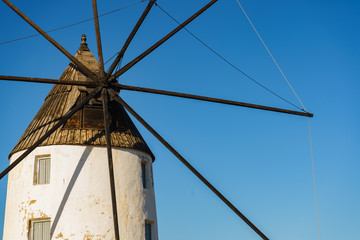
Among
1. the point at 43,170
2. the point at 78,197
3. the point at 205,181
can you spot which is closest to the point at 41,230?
the point at 78,197

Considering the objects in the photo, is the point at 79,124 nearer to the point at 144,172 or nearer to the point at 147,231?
the point at 144,172

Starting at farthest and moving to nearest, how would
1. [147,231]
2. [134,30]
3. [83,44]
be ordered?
1. [83,44]
2. [147,231]
3. [134,30]

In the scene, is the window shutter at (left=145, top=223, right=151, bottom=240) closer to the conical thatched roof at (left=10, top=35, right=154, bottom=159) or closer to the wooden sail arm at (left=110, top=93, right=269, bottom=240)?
the conical thatched roof at (left=10, top=35, right=154, bottom=159)

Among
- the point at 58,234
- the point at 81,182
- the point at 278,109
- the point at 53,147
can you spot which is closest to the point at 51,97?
the point at 53,147

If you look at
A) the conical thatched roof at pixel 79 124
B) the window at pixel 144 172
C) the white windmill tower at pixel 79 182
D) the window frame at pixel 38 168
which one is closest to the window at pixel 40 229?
the white windmill tower at pixel 79 182

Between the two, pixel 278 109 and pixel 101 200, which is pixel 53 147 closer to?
pixel 101 200

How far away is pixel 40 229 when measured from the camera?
14539mm

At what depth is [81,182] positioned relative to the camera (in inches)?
590

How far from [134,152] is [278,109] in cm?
492

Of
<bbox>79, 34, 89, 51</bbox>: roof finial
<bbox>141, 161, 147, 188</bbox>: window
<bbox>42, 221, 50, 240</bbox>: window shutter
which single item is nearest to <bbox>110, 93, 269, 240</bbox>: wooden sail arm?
<bbox>141, 161, 147, 188</bbox>: window

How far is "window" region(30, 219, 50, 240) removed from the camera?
14.5m

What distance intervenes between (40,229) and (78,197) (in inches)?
54.6

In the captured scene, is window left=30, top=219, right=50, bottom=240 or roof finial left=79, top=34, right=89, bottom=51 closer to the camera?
window left=30, top=219, right=50, bottom=240

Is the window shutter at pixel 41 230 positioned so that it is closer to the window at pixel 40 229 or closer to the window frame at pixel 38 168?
the window at pixel 40 229
